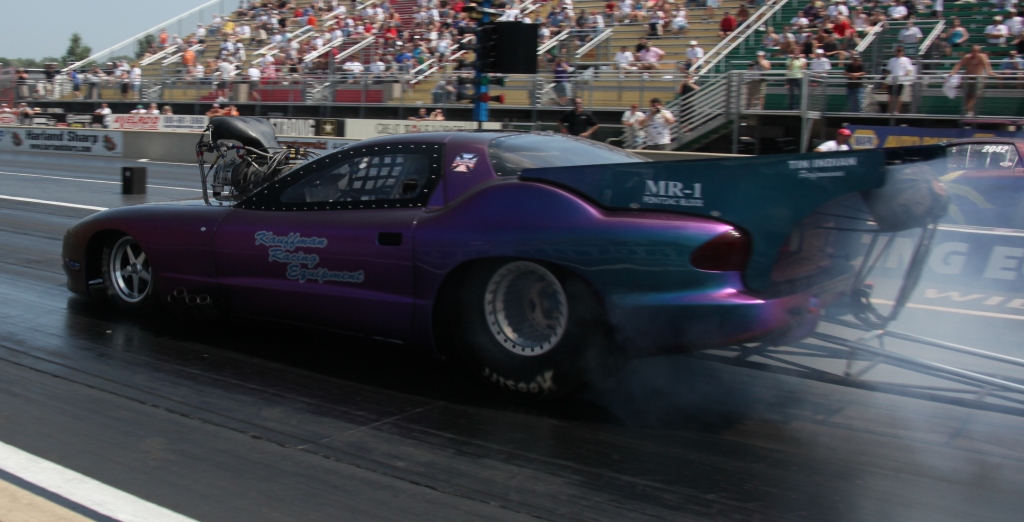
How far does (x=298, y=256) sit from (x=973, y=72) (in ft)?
43.8

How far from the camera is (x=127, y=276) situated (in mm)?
6539

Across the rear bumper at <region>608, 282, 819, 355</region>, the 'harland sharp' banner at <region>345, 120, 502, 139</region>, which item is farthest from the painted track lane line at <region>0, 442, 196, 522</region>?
the 'harland sharp' banner at <region>345, 120, 502, 139</region>

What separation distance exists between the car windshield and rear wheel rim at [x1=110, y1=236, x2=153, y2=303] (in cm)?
276

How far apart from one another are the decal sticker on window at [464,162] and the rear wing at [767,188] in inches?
24.8

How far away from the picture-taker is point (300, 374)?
5305mm

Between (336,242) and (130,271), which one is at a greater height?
(336,242)

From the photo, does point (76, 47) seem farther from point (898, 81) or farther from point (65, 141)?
point (898, 81)

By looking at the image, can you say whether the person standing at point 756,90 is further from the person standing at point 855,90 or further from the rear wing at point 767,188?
the rear wing at point 767,188

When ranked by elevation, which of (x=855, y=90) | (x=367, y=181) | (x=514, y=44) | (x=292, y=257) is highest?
(x=514, y=44)

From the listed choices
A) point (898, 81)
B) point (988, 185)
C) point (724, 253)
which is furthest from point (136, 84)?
point (724, 253)

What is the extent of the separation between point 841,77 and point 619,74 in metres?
5.97

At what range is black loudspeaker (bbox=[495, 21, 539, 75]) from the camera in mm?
14867

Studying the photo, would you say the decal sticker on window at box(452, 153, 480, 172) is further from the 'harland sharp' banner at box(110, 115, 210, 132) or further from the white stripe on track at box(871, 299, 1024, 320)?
the 'harland sharp' banner at box(110, 115, 210, 132)

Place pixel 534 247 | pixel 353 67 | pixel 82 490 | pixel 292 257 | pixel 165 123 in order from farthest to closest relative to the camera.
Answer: pixel 165 123
pixel 353 67
pixel 292 257
pixel 534 247
pixel 82 490
